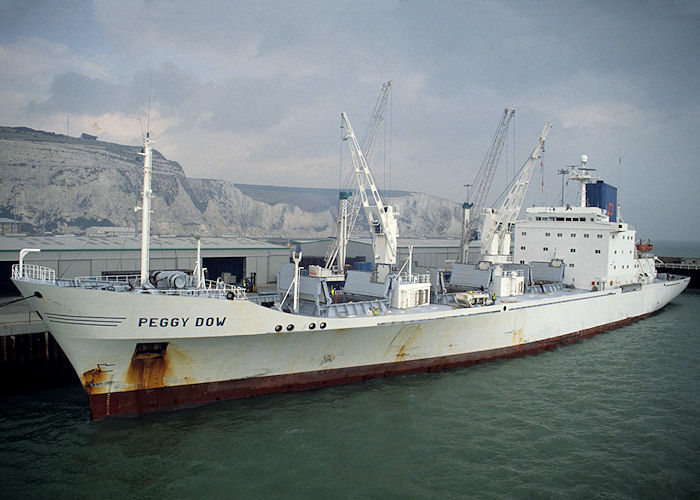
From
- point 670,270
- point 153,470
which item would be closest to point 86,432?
point 153,470

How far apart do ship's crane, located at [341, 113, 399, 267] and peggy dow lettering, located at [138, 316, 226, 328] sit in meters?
10.3

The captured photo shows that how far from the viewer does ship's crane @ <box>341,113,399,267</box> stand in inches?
874

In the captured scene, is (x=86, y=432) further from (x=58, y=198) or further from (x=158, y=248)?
(x=58, y=198)

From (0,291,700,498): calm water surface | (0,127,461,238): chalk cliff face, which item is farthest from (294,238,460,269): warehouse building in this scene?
(0,291,700,498): calm water surface

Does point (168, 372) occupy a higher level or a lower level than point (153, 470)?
higher

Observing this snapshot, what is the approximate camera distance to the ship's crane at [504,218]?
29969 millimetres

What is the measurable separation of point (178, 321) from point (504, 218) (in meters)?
23.0

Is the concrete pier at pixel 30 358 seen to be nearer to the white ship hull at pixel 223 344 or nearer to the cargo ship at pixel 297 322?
the cargo ship at pixel 297 322

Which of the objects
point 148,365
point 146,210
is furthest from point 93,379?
point 146,210

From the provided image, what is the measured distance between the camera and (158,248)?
27.1 m

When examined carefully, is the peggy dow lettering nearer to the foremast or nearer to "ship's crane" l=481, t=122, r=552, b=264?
the foremast

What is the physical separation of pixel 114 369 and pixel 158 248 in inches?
596

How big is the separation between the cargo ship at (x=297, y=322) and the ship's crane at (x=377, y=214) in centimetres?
8

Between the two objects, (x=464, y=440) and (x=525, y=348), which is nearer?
(x=464, y=440)
